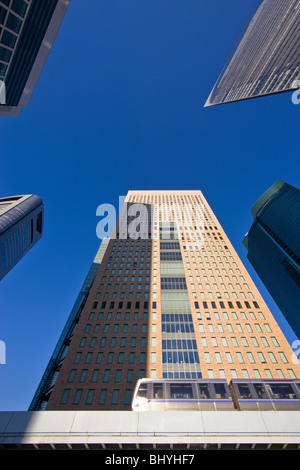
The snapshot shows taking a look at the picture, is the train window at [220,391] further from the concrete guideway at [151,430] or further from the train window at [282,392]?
the train window at [282,392]

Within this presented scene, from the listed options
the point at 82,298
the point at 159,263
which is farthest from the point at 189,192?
the point at 82,298

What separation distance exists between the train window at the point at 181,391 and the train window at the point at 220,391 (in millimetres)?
2176

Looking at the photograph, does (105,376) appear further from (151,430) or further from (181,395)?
(151,430)

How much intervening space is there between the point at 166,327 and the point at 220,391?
26.2m

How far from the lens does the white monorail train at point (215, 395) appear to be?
58.1ft

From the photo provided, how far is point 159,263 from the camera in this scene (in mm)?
61781

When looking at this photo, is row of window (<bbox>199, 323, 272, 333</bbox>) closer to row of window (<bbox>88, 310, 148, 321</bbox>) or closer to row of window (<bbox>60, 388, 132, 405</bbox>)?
row of window (<bbox>88, 310, 148, 321</bbox>)

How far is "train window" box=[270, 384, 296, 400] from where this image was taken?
1819 centimetres

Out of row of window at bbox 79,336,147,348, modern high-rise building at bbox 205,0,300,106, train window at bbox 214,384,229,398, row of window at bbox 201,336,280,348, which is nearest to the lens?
train window at bbox 214,384,229,398

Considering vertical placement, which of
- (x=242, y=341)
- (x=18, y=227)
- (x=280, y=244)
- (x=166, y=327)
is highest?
(x=18, y=227)

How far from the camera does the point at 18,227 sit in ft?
388

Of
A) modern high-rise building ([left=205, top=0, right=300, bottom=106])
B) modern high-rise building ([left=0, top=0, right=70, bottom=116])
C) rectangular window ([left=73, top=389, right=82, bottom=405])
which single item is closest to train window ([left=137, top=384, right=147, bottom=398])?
rectangular window ([left=73, top=389, right=82, bottom=405])
